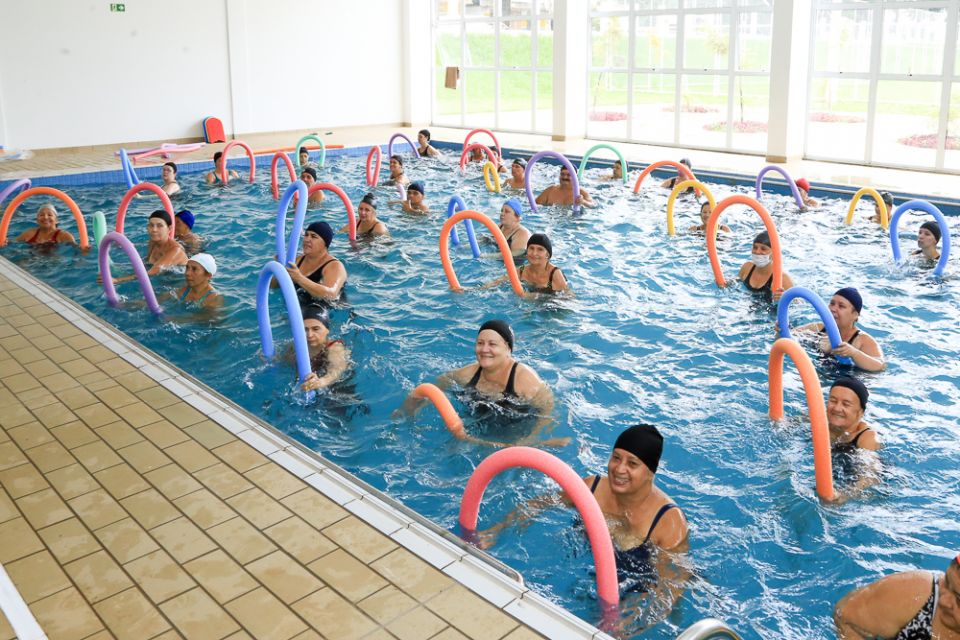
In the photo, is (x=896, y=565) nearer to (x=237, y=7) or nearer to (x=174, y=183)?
(x=174, y=183)

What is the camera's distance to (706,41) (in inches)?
751

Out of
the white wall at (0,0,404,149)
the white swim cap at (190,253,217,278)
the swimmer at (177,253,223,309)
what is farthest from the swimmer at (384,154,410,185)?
the white wall at (0,0,404,149)

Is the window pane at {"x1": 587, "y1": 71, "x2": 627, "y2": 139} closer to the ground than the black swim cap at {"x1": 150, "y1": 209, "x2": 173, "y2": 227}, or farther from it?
farther from it

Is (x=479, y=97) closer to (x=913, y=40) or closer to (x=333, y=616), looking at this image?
(x=913, y=40)

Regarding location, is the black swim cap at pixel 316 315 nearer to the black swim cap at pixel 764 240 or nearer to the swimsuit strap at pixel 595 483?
the swimsuit strap at pixel 595 483

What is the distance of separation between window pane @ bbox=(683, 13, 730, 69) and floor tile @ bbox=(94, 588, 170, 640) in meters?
18.0

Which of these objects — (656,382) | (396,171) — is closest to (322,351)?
(656,382)

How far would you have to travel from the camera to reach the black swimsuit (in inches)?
170

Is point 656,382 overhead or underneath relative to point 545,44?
underneath

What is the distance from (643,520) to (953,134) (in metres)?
14.2

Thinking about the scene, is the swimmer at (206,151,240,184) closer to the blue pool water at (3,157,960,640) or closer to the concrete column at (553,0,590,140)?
the blue pool water at (3,157,960,640)

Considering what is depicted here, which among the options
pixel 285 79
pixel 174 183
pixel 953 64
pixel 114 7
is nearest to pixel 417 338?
pixel 174 183

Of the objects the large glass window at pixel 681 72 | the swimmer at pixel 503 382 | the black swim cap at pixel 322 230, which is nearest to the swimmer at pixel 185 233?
the black swim cap at pixel 322 230

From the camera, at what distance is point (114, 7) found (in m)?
20.1
